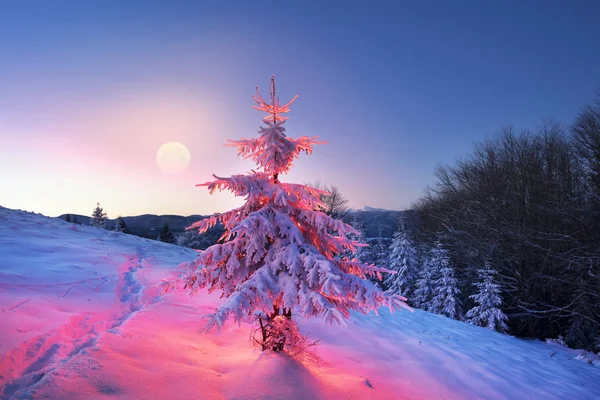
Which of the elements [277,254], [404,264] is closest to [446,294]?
[404,264]

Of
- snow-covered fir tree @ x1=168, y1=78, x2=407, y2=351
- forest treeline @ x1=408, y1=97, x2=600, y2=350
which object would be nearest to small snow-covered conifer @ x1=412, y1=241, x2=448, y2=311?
forest treeline @ x1=408, y1=97, x2=600, y2=350

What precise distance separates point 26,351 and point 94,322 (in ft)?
4.67

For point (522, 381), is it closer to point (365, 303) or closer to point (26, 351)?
point (365, 303)

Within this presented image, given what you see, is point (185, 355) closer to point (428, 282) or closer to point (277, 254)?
point (277, 254)

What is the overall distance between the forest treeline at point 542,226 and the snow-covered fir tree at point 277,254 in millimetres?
12987

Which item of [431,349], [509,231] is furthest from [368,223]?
[431,349]

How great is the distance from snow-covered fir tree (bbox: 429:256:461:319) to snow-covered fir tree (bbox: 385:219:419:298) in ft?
12.7

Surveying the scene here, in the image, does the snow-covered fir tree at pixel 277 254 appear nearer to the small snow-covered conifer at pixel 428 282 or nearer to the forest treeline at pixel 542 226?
the forest treeline at pixel 542 226

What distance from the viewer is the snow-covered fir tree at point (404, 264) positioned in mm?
27297

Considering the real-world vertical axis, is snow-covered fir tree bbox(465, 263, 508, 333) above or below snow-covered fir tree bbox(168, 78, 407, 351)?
below

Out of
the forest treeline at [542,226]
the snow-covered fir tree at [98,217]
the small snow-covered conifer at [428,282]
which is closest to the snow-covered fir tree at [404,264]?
the small snow-covered conifer at [428,282]

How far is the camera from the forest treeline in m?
Answer: 12.3

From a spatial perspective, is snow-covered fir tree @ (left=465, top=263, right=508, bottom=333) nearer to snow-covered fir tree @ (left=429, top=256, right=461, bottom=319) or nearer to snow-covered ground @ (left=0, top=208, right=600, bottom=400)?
snow-covered fir tree @ (left=429, top=256, right=461, bottom=319)

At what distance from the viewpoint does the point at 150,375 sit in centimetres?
348
